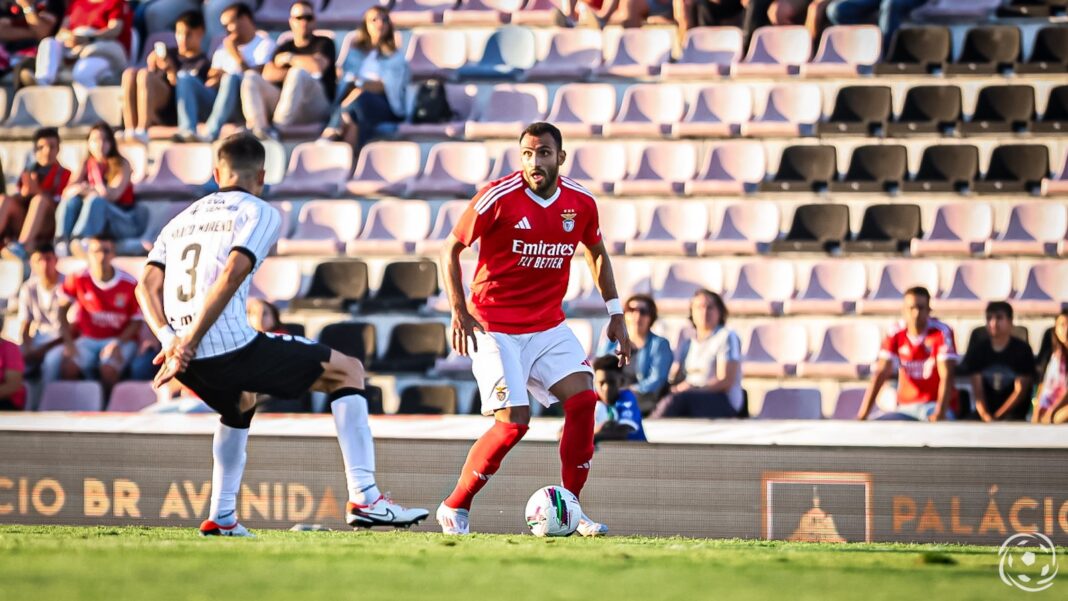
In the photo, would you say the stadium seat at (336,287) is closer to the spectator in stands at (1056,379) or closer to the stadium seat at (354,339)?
the stadium seat at (354,339)

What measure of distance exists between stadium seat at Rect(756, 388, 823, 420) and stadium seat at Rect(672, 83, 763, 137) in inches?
122

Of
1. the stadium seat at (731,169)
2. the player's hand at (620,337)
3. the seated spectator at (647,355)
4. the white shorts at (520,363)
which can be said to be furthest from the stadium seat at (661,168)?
the white shorts at (520,363)

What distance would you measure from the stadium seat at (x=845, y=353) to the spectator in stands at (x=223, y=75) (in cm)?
617

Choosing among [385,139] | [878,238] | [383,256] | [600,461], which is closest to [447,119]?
[385,139]

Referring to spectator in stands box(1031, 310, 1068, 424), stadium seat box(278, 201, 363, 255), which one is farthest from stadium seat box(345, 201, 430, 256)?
spectator in stands box(1031, 310, 1068, 424)

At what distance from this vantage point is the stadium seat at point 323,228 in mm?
14398

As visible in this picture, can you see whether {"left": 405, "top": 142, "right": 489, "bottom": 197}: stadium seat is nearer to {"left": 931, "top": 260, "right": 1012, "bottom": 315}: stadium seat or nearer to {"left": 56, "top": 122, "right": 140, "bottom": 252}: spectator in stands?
{"left": 56, "top": 122, "right": 140, "bottom": 252}: spectator in stands

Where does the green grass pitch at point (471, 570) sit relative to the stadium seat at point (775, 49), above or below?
below

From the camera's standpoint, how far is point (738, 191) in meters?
14.1

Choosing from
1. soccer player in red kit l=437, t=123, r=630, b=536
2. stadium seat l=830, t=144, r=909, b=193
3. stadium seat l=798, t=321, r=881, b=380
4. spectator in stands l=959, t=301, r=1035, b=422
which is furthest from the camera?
stadium seat l=830, t=144, r=909, b=193

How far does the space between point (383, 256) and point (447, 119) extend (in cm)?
176

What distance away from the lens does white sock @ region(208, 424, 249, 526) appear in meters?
7.45

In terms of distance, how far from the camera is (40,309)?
536 inches

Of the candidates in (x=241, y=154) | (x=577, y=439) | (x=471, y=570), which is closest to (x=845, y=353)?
(x=577, y=439)
